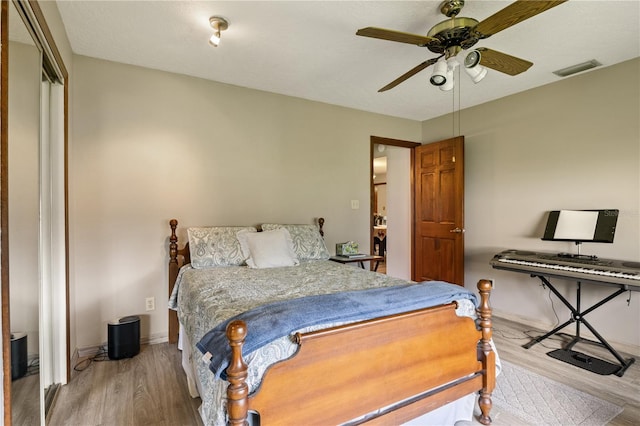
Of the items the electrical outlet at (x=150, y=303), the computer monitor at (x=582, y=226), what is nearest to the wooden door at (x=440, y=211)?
the computer monitor at (x=582, y=226)

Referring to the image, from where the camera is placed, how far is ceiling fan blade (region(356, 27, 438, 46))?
179cm

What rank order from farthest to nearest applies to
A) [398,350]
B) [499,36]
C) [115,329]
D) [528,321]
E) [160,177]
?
[528,321] → [160,177] → [115,329] → [499,36] → [398,350]

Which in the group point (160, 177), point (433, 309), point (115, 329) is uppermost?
point (160, 177)

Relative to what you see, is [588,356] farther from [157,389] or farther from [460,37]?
[157,389]

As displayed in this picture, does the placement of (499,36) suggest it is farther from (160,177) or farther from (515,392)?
(160,177)

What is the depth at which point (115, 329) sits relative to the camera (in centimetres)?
261

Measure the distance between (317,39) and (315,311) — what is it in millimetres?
2016

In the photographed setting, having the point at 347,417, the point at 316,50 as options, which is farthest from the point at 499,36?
the point at 347,417

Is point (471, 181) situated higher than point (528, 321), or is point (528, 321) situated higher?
point (471, 181)

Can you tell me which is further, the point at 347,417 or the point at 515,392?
the point at 515,392

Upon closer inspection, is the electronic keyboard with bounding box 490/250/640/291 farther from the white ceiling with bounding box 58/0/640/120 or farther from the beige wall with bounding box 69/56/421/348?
the beige wall with bounding box 69/56/421/348

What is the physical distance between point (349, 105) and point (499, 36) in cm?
186

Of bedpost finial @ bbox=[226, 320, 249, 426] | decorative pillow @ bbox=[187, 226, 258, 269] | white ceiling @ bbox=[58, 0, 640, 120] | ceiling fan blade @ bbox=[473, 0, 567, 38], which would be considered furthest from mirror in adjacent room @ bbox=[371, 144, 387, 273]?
bedpost finial @ bbox=[226, 320, 249, 426]

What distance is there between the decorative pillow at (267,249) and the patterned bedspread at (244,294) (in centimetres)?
11
